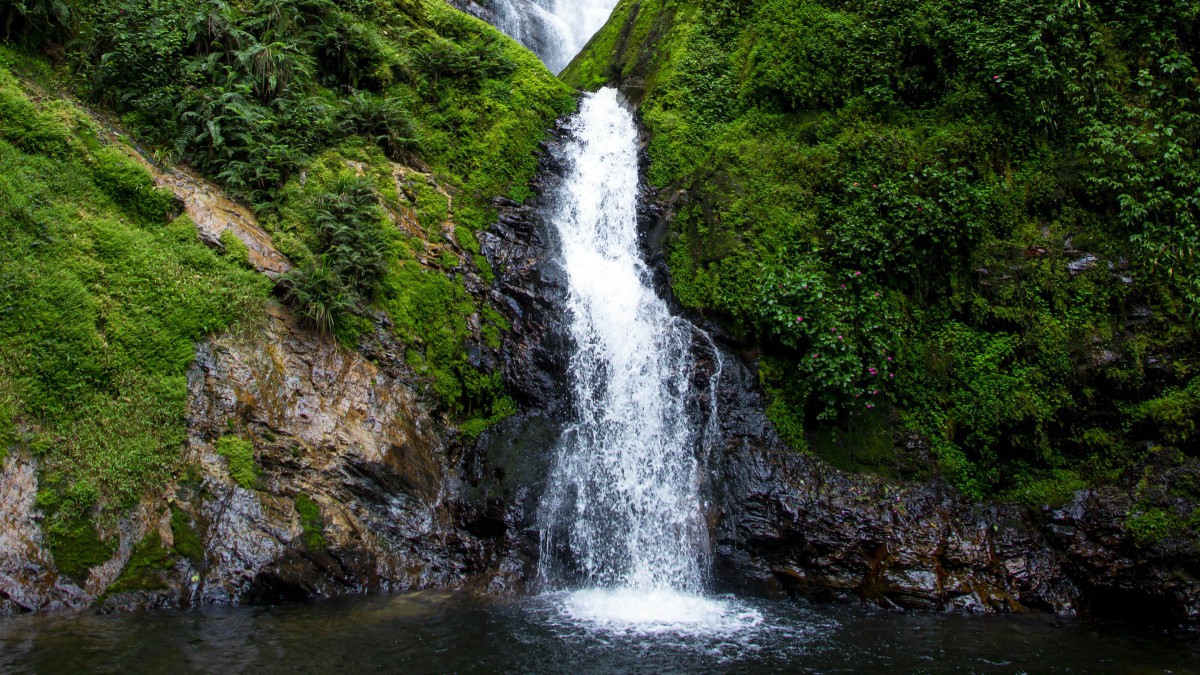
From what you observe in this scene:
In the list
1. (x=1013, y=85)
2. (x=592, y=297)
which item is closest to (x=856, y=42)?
(x=1013, y=85)

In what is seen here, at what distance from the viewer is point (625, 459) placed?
11180 millimetres

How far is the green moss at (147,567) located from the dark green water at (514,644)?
45 cm

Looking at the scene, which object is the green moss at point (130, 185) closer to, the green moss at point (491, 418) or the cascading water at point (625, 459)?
the green moss at point (491, 418)

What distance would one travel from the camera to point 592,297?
1287cm

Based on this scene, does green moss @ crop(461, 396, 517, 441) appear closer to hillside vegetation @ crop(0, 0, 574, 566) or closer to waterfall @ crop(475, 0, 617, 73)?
hillside vegetation @ crop(0, 0, 574, 566)

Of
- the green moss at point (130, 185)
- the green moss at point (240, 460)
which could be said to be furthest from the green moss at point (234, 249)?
the green moss at point (240, 460)

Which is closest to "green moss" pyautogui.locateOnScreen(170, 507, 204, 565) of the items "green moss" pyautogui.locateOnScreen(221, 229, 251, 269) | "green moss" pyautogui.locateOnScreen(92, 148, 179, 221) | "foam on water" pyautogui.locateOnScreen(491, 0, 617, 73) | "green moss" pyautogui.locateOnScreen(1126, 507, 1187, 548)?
"green moss" pyautogui.locateOnScreen(221, 229, 251, 269)

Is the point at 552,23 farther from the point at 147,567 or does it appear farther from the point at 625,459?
the point at 147,567

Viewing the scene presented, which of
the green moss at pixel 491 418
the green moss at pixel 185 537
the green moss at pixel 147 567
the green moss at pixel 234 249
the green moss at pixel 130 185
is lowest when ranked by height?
the green moss at pixel 147 567

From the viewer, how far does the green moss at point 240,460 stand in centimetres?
888

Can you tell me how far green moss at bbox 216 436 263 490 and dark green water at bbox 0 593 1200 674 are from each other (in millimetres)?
1686

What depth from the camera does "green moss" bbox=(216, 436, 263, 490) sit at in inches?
349

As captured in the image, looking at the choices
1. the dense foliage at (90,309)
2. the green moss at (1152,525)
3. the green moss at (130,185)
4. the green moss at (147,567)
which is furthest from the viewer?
the green moss at (130,185)

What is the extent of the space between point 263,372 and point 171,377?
1.15 metres
